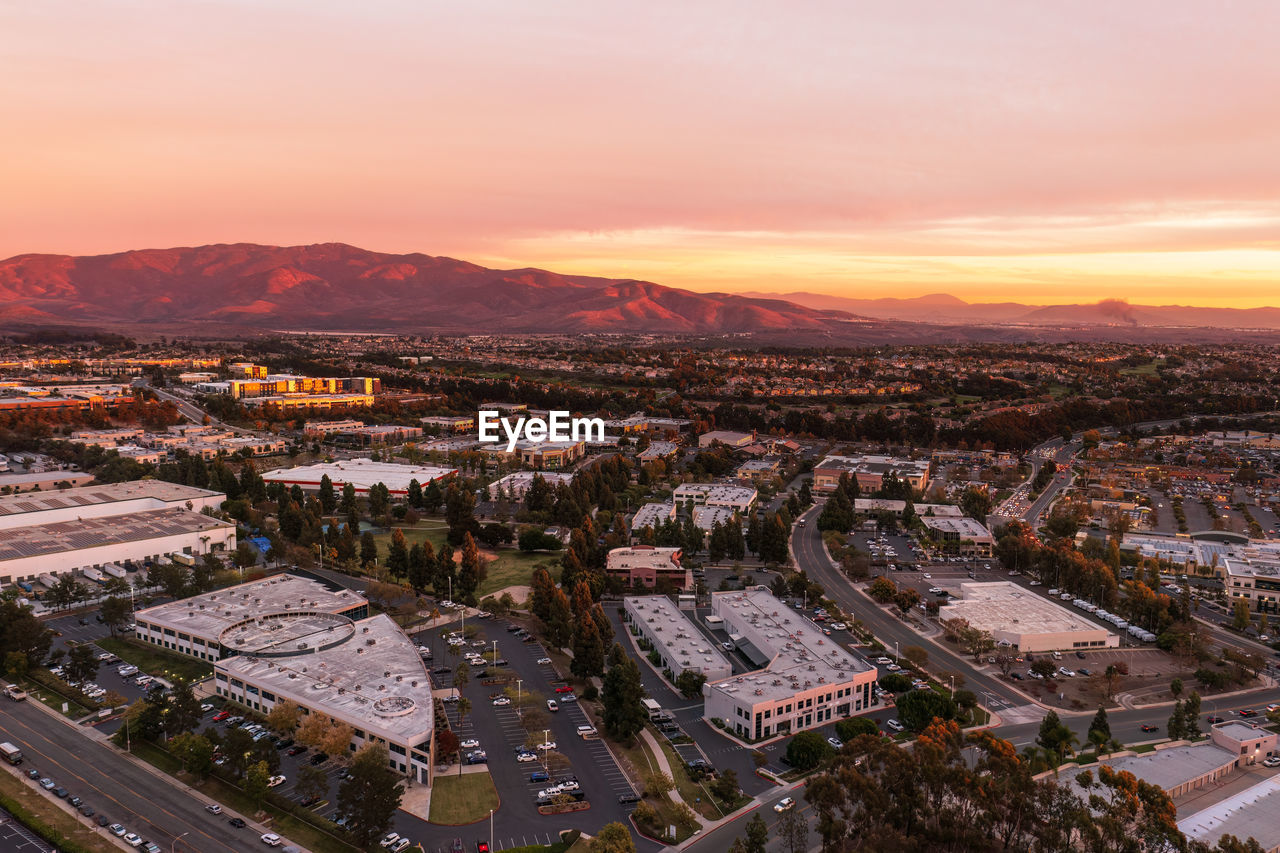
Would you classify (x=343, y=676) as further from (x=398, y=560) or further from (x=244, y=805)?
(x=398, y=560)

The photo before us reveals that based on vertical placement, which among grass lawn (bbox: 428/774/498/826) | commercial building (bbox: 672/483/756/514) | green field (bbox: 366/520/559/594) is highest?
grass lawn (bbox: 428/774/498/826)

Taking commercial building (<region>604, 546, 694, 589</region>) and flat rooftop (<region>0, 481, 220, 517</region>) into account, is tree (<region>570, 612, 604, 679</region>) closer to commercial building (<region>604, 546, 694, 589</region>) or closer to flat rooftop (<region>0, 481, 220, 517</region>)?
commercial building (<region>604, 546, 694, 589</region>)

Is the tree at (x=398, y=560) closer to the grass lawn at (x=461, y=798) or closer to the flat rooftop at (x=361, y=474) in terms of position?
the grass lawn at (x=461, y=798)

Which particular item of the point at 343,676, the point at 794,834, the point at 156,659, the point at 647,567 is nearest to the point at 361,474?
the point at 647,567

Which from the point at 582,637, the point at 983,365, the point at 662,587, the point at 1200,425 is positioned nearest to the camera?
the point at 582,637

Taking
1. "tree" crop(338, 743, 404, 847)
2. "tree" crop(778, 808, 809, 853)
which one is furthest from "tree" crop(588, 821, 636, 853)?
"tree" crop(338, 743, 404, 847)

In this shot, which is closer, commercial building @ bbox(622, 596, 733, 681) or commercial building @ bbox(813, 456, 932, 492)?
commercial building @ bbox(622, 596, 733, 681)

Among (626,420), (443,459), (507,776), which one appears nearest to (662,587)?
(507,776)

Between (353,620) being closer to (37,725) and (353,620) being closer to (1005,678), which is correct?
(37,725)
